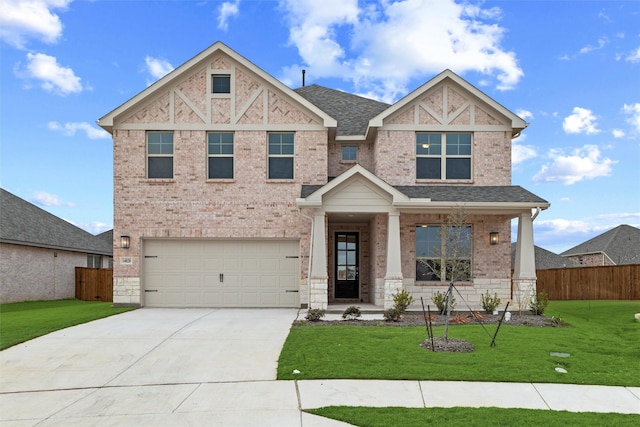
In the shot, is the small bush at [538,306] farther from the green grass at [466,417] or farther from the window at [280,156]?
the window at [280,156]

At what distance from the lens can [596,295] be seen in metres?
21.2

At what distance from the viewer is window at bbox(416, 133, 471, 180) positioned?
15852mm

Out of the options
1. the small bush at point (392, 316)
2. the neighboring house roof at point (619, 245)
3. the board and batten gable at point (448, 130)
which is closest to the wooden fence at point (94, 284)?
the board and batten gable at point (448, 130)

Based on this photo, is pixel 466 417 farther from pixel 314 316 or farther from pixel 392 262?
pixel 392 262

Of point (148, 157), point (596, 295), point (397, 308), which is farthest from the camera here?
point (596, 295)

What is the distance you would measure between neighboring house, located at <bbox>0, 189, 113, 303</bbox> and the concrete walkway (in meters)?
11.1

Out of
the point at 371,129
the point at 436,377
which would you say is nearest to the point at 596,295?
the point at 371,129

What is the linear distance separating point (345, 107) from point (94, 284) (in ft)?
48.6

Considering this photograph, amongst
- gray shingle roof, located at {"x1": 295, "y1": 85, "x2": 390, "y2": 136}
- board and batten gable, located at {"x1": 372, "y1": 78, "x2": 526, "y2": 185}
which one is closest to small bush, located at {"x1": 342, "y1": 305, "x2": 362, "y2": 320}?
board and batten gable, located at {"x1": 372, "y1": 78, "x2": 526, "y2": 185}

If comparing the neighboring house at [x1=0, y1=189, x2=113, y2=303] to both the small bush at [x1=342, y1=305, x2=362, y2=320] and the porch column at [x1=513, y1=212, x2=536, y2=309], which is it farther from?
the porch column at [x1=513, y1=212, x2=536, y2=309]

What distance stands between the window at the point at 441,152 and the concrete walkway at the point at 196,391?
8831 mm

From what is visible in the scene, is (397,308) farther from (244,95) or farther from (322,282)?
(244,95)

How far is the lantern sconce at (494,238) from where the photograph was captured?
15.2 m

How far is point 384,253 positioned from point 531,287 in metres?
4.64
